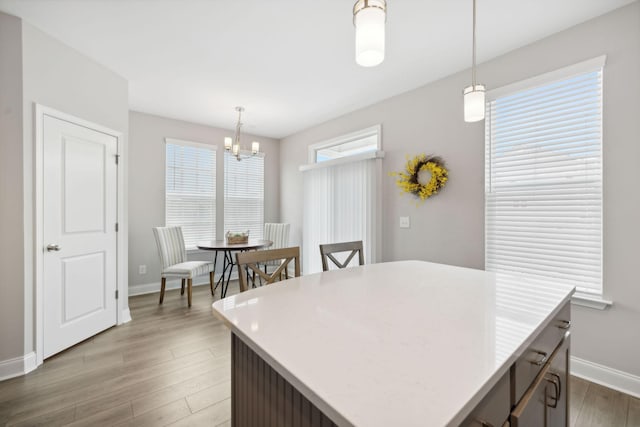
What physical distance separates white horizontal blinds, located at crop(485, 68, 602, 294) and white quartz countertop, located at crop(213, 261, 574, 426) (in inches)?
41.2

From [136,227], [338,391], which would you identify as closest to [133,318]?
[136,227]

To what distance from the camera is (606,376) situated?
2068mm

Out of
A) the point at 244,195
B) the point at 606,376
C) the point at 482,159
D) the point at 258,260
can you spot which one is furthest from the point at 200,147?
the point at 606,376

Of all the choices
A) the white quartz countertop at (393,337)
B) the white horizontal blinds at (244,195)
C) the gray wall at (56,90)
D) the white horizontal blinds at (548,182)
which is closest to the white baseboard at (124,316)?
the gray wall at (56,90)

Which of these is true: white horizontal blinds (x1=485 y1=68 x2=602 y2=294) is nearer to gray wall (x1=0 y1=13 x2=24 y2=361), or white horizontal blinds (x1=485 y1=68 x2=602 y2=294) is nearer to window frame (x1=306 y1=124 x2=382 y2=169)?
window frame (x1=306 y1=124 x2=382 y2=169)

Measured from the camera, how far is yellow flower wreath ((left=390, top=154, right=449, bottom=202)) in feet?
9.85

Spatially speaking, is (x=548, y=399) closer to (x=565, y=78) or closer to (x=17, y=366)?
(x=565, y=78)

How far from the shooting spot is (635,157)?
77.2 inches

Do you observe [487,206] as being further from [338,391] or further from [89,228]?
[89,228]

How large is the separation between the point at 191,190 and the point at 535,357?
15.4 feet

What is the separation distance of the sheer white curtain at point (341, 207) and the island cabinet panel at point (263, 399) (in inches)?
106

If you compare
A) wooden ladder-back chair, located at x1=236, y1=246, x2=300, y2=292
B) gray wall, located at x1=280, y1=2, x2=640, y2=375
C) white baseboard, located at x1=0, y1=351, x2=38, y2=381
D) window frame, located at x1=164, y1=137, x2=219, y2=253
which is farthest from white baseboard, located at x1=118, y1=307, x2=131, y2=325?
gray wall, located at x1=280, y1=2, x2=640, y2=375

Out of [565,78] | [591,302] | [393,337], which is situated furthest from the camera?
[565,78]

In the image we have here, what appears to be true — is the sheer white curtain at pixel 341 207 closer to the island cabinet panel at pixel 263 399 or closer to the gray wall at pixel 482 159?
the gray wall at pixel 482 159
